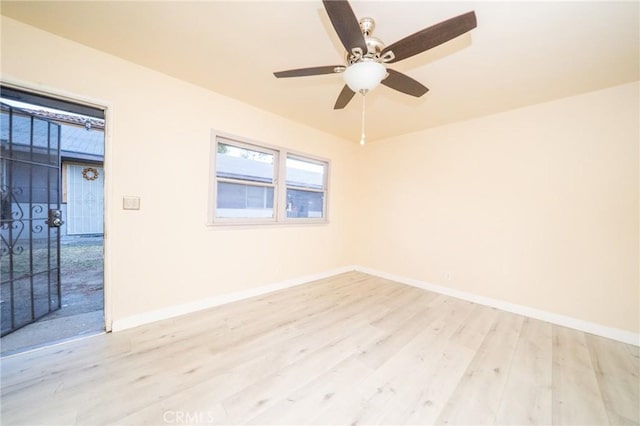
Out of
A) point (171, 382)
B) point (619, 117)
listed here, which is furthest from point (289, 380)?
point (619, 117)

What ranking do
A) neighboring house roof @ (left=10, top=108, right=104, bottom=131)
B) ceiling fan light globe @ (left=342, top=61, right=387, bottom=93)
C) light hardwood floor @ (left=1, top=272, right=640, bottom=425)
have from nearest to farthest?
light hardwood floor @ (left=1, top=272, right=640, bottom=425)
ceiling fan light globe @ (left=342, top=61, right=387, bottom=93)
neighboring house roof @ (left=10, top=108, right=104, bottom=131)

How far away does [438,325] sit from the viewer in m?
2.62

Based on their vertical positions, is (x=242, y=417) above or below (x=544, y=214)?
below

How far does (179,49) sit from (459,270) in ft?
13.9

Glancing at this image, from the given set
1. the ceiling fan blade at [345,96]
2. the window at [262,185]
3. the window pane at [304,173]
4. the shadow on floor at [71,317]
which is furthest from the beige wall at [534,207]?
the shadow on floor at [71,317]

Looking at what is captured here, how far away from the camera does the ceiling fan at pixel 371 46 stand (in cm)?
125

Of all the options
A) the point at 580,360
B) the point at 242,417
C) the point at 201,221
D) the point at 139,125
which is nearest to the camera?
the point at 242,417

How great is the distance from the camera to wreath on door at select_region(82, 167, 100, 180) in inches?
273

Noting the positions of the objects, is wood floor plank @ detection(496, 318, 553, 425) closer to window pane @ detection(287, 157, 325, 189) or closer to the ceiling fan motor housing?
the ceiling fan motor housing

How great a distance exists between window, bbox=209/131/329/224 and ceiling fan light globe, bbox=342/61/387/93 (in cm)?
192

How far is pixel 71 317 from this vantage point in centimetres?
248

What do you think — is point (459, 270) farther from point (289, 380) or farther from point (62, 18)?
point (62, 18)

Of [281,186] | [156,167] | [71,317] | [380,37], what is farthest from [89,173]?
[380,37]

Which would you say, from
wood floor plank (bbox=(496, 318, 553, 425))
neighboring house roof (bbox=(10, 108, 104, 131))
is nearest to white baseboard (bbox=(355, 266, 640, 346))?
wood floor plank (bbox=(496, 318, 553, 425))
